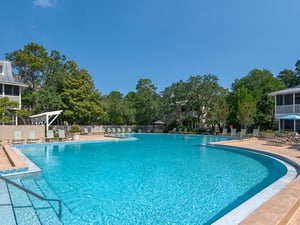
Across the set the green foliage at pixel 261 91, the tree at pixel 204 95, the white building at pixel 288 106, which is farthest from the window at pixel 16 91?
the white building at pixel 288 106

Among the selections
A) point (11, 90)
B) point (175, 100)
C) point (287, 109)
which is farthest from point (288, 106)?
point (11, 90)

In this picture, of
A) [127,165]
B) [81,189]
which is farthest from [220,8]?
[81,189]

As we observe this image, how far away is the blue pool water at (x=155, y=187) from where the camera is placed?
14.3 feet

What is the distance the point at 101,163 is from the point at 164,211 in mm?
5491

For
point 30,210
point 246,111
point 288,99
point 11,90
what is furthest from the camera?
point 246,111

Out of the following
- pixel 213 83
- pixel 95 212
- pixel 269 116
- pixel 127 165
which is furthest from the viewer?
pixel 213 83

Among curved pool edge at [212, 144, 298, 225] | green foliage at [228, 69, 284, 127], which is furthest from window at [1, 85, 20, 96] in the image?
green foliage at [228, 69, 284, 127]

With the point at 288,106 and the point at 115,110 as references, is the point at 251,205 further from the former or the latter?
the point at 115,110

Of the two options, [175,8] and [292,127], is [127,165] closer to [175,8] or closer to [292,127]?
[175,8]

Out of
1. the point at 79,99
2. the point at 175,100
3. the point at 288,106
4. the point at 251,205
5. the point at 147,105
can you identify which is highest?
the point at 175,100

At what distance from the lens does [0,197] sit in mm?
4551

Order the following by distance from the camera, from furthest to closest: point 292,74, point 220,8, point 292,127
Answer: point 292,74 < point 292,127 < point 220,8

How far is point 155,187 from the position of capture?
6031 millimetres

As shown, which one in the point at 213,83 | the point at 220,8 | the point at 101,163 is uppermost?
the point at 220,8
